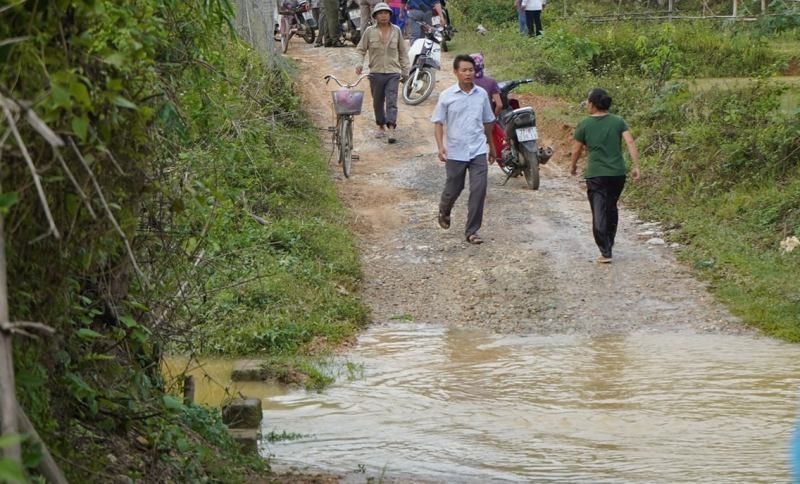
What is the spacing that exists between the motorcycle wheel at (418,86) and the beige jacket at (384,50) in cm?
258

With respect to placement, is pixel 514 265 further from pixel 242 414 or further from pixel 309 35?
pixel 309 35

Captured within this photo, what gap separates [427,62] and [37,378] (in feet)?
48.1

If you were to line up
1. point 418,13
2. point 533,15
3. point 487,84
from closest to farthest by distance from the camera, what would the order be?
point 487,84, point 418,13, point 533,15

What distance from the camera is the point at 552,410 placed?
7680 mm

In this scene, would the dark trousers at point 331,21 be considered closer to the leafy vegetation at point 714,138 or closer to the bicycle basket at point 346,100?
the leafy vegetation at point 714,138

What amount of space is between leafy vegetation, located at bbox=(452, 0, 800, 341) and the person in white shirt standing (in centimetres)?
182

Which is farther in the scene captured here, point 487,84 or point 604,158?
point 487,84

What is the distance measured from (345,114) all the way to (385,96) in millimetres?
1901

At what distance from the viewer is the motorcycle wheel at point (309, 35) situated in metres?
25.5

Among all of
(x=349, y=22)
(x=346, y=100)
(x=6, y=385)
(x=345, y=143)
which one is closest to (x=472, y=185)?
(x=346, y=100)

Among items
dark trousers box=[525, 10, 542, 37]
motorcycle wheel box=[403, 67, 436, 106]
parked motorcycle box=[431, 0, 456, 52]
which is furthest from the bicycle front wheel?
dark trousers box=[525, 10, 542, 37]

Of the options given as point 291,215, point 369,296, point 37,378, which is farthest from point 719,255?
point 37,378

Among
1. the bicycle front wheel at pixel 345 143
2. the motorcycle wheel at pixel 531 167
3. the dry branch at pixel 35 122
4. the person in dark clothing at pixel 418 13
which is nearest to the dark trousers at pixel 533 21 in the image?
the person in dark clothing at pixel 418 13

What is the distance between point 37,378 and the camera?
150 inches
